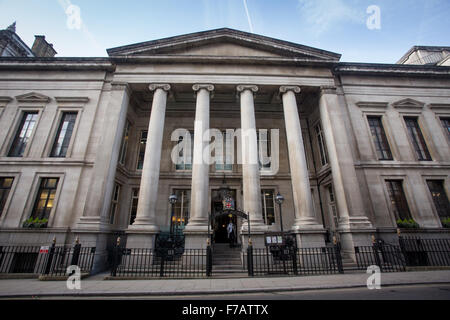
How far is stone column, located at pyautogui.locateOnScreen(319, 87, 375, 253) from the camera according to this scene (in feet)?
36.7

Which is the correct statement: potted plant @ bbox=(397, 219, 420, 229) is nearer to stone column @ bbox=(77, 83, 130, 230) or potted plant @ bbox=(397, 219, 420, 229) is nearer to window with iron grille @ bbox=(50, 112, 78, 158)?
stone column @ bbox=(77, 83, 130, 230)

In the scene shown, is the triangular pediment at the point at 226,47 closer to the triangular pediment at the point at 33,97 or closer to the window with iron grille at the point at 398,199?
the triangular pediment at the point at 33,97

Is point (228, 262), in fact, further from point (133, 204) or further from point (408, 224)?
point (408, 224)

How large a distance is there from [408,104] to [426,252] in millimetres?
11041

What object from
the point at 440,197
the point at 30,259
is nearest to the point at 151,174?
the point at 30,259

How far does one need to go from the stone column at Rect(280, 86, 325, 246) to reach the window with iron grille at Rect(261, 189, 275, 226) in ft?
12.4

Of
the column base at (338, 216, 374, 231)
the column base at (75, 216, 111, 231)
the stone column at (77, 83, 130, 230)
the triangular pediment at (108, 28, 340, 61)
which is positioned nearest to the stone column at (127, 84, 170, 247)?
the column base at (75, 216, 111, 231)

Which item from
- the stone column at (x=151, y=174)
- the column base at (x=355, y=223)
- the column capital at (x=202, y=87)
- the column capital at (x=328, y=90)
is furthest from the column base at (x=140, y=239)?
the column capital at (x=328, y=90)

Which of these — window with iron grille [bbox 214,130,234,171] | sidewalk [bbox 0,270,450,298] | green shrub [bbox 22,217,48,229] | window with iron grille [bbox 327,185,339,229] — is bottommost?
sidewalk [bbox 0,270,450,298]

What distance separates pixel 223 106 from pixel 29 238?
16265 millimetres

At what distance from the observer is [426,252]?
1136cm

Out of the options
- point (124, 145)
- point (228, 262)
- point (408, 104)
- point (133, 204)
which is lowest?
point (228, 262)
